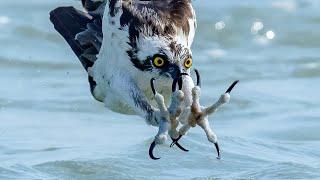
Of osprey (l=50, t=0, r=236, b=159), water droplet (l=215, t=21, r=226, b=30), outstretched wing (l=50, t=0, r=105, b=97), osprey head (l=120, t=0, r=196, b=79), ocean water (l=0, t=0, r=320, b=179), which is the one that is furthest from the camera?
water droplet (l=215, t=21, r=226, b=30)

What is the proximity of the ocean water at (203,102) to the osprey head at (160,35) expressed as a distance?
182 cm

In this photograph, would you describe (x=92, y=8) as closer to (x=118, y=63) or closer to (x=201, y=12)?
(x=118, y=63)

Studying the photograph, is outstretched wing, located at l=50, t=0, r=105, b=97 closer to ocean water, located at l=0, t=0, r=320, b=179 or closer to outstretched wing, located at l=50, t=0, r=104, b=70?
outstretched wing, located at l=50, t=0, r=104, b=70

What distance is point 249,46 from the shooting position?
16656mm

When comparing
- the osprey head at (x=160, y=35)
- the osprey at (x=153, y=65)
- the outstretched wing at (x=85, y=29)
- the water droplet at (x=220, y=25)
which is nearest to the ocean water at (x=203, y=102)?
the water droplet at (x=220, y=25)

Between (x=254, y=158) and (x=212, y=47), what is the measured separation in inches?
214

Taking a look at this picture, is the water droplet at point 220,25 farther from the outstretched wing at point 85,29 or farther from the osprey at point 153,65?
the osprey at point 153,65

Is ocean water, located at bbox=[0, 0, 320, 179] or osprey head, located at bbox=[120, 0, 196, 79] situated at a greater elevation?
osprey head, located at bbox=[120, 0, 196, 79]

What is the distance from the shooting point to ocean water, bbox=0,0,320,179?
10.9 meters

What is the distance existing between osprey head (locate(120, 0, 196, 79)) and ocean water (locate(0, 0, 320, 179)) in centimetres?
182

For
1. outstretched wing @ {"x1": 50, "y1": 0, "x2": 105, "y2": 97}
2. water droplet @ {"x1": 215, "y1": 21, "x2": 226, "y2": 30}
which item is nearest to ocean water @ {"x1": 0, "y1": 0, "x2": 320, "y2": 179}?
water droplet @ {"x1": 215, "y1": 21, "x2": 226, "y2": 30}

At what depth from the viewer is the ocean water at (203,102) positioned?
10.9 meters

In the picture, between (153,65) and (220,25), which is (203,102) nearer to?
(220,25)

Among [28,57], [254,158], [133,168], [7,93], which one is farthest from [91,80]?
[28,57]
